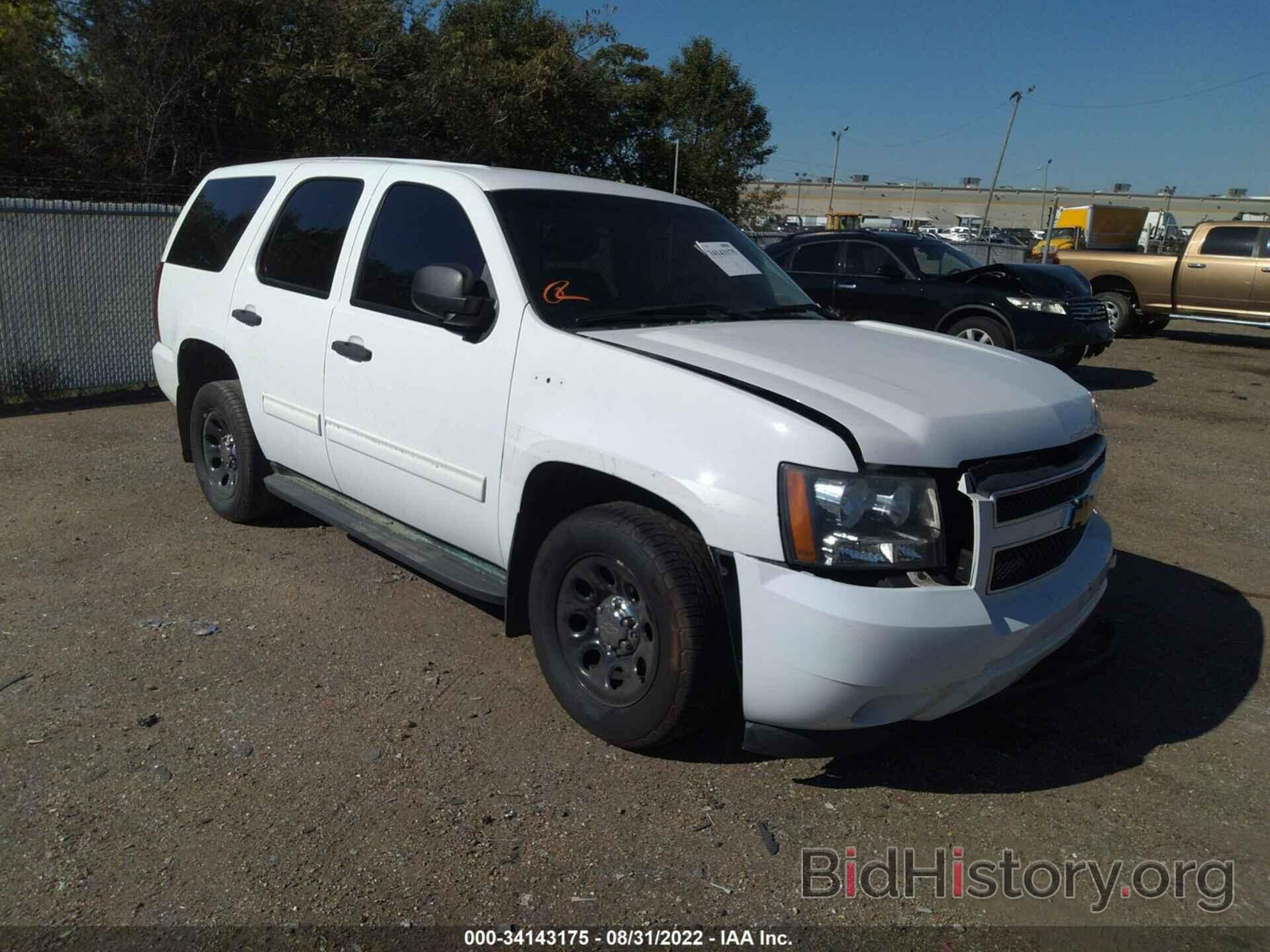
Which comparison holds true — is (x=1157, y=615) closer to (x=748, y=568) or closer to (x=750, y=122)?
(x=748, y=568)

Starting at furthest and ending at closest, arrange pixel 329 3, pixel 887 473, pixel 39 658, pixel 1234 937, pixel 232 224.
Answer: pixel 329 3 → pixel 232 224 → pixel 39 658 → pixel 887 473 → pixel 1234 937

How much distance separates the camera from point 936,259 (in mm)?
12109

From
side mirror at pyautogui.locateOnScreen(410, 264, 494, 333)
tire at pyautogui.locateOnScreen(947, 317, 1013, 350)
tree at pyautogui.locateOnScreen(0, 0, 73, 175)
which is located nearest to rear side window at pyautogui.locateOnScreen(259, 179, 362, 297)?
side mirror at pyautogui.locateOnScreen(410, 264, 494, 333)

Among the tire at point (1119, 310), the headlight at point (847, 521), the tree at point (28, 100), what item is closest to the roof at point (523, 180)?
the headlight at point (847, 521)

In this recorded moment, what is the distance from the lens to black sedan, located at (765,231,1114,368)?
11.2 m

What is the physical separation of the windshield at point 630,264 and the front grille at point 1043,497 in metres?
1.43

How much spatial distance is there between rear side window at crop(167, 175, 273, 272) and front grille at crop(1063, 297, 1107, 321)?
29.8ft

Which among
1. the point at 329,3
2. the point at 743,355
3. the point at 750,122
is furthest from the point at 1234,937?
the point at 750,122

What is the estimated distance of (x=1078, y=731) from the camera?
12.2 feet

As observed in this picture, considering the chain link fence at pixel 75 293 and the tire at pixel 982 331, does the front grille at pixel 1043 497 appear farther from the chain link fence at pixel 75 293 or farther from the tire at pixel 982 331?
the chain link fence at pixel 75 293

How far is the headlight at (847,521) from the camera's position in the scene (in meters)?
2.81

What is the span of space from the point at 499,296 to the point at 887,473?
1.63m

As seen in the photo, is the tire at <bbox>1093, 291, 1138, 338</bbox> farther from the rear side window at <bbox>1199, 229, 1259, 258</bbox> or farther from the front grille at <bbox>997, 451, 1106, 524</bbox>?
the front grille at <bbox>997, 451, 1106, 524</bbox>

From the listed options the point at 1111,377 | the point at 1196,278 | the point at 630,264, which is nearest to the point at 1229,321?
the point at 1196,278
